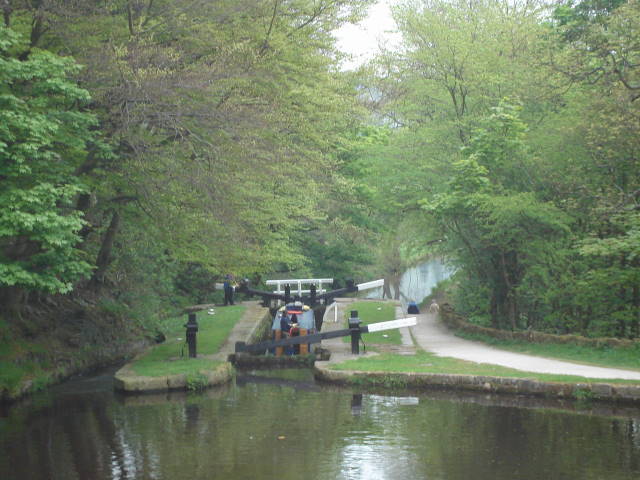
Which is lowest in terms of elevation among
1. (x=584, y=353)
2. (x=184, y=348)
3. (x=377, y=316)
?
(x=584, y=353)

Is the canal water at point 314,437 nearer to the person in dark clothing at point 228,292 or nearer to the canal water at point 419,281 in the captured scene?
the person in dark clothing at point 228,292

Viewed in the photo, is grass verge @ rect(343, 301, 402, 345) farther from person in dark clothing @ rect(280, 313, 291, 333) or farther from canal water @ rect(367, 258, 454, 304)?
canal water @ rect(367, 258, 454, 304)

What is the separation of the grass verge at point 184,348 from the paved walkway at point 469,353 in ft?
9.71

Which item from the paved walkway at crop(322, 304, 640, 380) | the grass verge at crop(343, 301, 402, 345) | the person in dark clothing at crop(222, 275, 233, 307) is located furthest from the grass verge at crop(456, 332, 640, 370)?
the person in dark clothing at crop(222, 275, 233, 307)

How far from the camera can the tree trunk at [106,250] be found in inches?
739

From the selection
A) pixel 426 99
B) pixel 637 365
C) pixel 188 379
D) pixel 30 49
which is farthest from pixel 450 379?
pixel 426 99

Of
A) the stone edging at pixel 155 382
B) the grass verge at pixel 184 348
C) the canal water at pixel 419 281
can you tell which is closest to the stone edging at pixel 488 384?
the stone edging at pixel 155 382

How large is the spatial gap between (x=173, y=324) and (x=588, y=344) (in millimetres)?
13046

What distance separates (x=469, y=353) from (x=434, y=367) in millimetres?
2355

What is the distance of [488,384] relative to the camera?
45.5 feet

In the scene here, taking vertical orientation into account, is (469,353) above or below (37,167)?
below

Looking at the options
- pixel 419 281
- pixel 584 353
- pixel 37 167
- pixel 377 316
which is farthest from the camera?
pixel 419 281

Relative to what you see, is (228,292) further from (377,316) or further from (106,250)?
(106,250)

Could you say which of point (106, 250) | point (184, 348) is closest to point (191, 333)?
point (184, 348)
